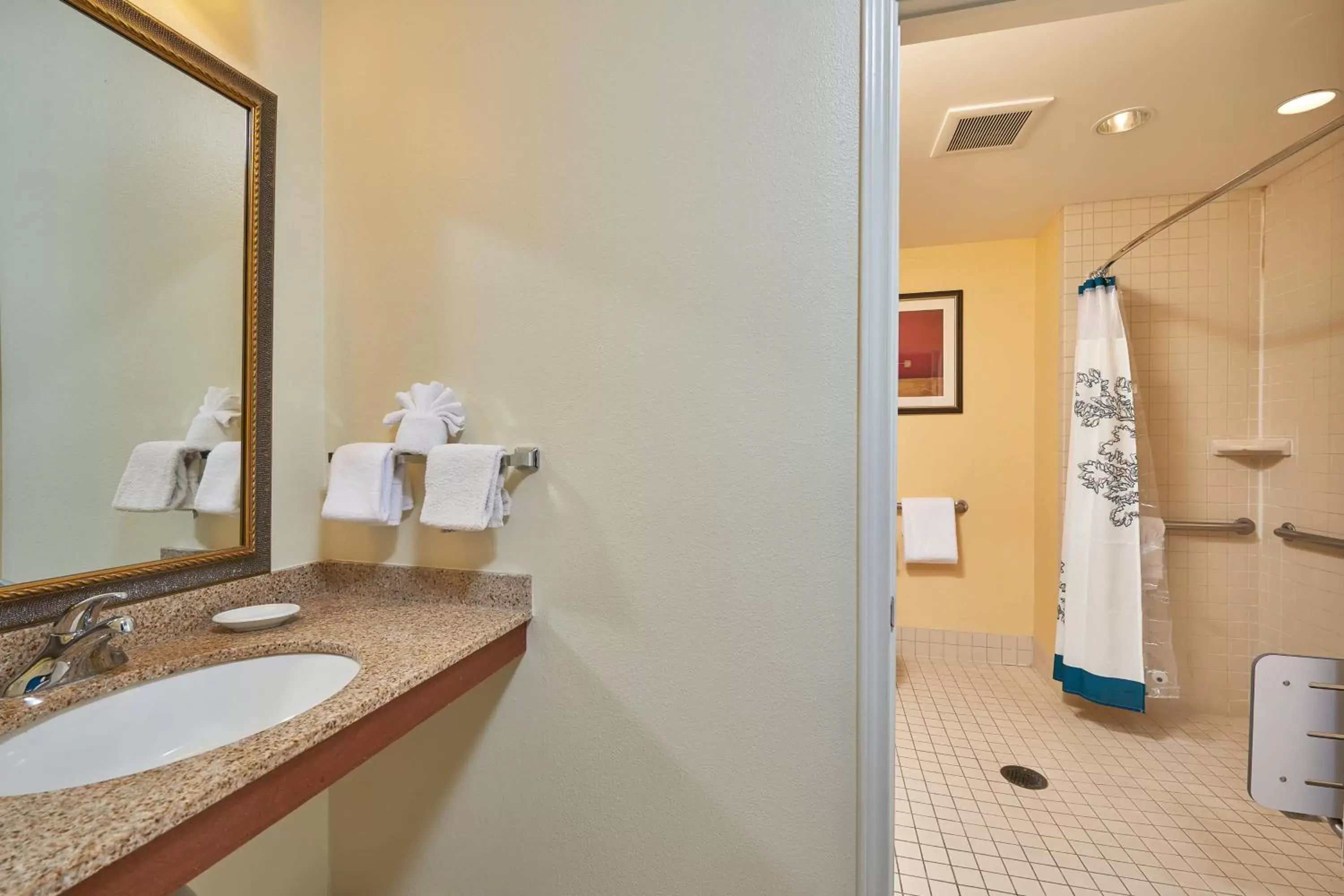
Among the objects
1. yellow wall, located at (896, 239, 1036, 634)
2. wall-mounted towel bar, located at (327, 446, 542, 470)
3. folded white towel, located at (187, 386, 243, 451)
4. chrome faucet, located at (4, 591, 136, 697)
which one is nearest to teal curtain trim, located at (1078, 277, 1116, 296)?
yellow wall, located at (896, 239, 1036, 634)

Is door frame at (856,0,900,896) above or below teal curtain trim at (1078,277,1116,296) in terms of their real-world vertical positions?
below

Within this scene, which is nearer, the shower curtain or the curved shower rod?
the curved shower rod

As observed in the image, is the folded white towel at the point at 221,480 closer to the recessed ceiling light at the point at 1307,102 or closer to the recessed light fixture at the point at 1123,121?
the recessed light fixture at the point at 1123,121

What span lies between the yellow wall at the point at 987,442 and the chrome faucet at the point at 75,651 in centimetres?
302

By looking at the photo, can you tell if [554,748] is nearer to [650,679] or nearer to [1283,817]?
[650,679]

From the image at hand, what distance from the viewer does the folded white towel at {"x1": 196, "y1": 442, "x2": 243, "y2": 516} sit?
1114 mm

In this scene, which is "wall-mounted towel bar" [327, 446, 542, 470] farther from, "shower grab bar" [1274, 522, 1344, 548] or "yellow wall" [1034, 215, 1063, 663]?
"shower grab bar" [1274, 522, 1344, 548]

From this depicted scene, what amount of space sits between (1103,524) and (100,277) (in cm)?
310

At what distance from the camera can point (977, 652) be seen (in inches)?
121

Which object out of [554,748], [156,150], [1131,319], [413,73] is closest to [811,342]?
[554,748]

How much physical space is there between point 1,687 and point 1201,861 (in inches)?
108

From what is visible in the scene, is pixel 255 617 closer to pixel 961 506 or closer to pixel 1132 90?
pixel 1132 90

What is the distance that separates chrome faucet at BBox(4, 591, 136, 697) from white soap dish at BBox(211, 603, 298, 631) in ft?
0.61

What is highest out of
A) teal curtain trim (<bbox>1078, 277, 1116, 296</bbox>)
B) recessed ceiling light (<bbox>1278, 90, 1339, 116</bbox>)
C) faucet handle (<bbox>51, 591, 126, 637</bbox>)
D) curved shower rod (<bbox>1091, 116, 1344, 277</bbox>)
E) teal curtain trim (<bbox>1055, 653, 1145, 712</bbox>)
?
recessed ceiling light (<bbox>1278, 90, 1339, 116</bbox>)
